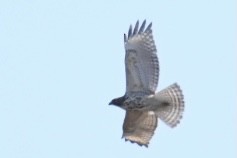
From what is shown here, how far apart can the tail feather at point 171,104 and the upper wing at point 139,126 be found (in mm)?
382

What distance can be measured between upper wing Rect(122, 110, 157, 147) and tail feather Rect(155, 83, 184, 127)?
382 mm

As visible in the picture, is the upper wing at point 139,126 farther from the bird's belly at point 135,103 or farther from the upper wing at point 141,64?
the upper wing at point 141,64

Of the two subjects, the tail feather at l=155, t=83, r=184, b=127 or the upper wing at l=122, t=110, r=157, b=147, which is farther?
the upper wing at l=122, t=110, r=157, b=147

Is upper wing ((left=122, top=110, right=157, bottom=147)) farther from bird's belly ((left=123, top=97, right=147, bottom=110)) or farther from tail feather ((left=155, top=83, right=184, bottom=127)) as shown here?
tail feather ((left=155, top=83, right=184, bottom=127))

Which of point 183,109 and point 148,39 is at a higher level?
point 148,39

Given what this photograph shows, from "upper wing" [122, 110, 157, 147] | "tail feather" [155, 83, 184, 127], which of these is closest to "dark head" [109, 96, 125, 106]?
"upper wing" [122, 110, 157, 147]

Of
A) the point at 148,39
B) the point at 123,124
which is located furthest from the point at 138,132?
the point at 148,39

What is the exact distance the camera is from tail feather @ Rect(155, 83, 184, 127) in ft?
54.4

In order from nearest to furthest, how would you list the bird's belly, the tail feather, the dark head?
the tail feather, the bird's belly, the dark head

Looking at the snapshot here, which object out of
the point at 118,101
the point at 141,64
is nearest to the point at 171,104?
the point at 141,64

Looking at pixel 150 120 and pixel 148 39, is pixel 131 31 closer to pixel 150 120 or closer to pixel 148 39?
pixel 148 39

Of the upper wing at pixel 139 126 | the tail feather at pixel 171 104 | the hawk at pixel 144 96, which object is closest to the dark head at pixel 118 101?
the hawk at pixel 144 96

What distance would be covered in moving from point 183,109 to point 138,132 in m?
1.00

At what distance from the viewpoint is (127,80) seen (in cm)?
1711
